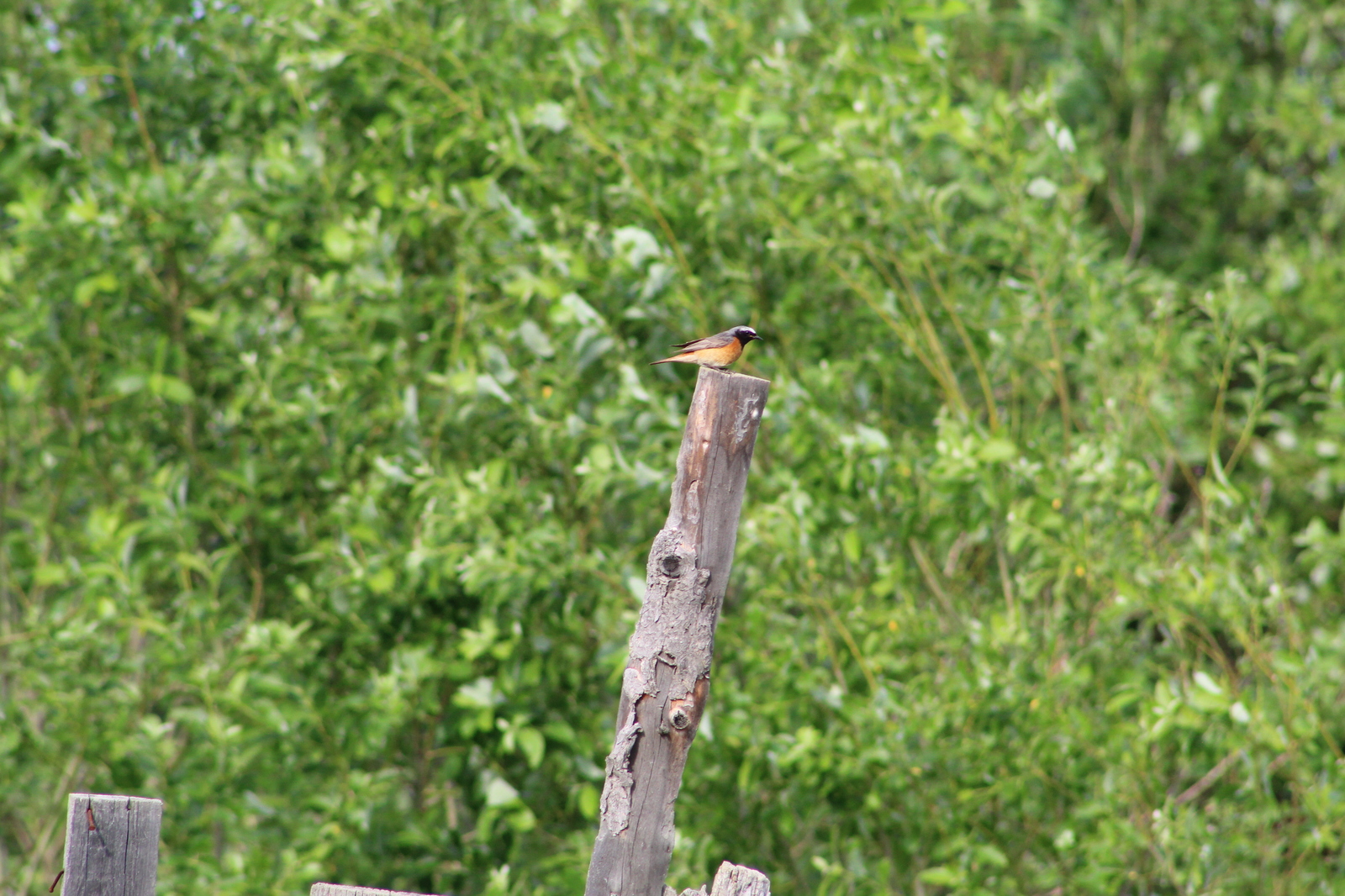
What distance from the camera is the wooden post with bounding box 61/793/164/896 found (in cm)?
249

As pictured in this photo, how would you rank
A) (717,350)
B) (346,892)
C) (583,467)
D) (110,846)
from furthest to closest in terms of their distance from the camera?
(583,467)
(717,350)
(110,846)
(346,892)

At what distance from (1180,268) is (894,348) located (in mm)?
2816

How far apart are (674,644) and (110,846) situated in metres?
1.16

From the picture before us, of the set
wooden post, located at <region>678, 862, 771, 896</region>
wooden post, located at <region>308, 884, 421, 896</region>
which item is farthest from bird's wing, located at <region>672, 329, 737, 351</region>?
wooden post, located at <region>308, 884, 421, 896</region>

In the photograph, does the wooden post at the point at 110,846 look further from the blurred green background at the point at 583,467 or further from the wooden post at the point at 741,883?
the blurred green background at the point at 583,467

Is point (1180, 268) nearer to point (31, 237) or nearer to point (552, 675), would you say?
point (552, 675)

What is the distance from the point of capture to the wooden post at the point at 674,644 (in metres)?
2.65

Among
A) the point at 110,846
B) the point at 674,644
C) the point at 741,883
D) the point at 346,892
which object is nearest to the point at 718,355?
the point at 674,644

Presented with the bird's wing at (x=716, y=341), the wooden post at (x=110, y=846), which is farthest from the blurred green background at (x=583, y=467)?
the wooden post at (x=110, y=846)

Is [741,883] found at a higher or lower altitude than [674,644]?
lower

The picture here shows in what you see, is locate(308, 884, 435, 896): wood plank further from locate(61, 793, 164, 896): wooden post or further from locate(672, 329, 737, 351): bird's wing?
locate(672, 329, 737, 351): bird's wing

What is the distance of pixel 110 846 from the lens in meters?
2.51

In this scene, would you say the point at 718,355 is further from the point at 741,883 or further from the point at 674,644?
the point at 741,883

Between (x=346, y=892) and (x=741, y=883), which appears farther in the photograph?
(x=741, y=883)
